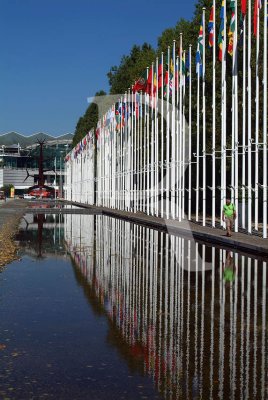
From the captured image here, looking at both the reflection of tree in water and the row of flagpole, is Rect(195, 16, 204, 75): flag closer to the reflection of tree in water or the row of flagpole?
the row of flagpole

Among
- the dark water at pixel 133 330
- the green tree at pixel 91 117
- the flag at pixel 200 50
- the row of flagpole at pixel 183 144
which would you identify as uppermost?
the green tree at pixel 91 117

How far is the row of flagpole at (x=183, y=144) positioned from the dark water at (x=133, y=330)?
1108 cm

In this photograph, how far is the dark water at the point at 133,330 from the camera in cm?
605

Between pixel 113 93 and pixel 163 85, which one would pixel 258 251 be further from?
pixel 113 93

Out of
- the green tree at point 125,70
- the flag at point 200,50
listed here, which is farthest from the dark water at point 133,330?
the green tree at point 125,70

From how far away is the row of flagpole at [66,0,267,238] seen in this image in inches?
1077

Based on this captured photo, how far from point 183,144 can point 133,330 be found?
29286mm

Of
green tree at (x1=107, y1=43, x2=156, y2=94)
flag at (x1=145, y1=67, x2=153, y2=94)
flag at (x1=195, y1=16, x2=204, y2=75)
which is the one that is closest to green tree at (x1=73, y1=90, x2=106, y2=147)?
green tree at (x1=107, y1=43, x2=156, y2=94)

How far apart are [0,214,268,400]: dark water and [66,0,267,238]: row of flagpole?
1108 cm

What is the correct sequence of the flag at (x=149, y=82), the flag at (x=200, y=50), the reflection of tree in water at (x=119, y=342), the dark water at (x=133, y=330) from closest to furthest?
1. the dark water at (x=133, y=330)
2. the reflection of tree in water at (x=119, y=342)
3. the flag at (x=200, y=50)
4. the flag at (x=149, y=82)

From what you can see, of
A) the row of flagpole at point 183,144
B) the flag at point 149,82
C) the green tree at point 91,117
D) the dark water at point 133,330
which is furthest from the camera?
the green tree at point 91,117

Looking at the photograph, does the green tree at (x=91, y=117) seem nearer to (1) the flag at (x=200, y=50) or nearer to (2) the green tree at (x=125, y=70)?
(2) the green tree at (x=125, y=70)

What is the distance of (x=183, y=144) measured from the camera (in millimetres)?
37125

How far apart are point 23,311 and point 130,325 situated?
195 centimetres
